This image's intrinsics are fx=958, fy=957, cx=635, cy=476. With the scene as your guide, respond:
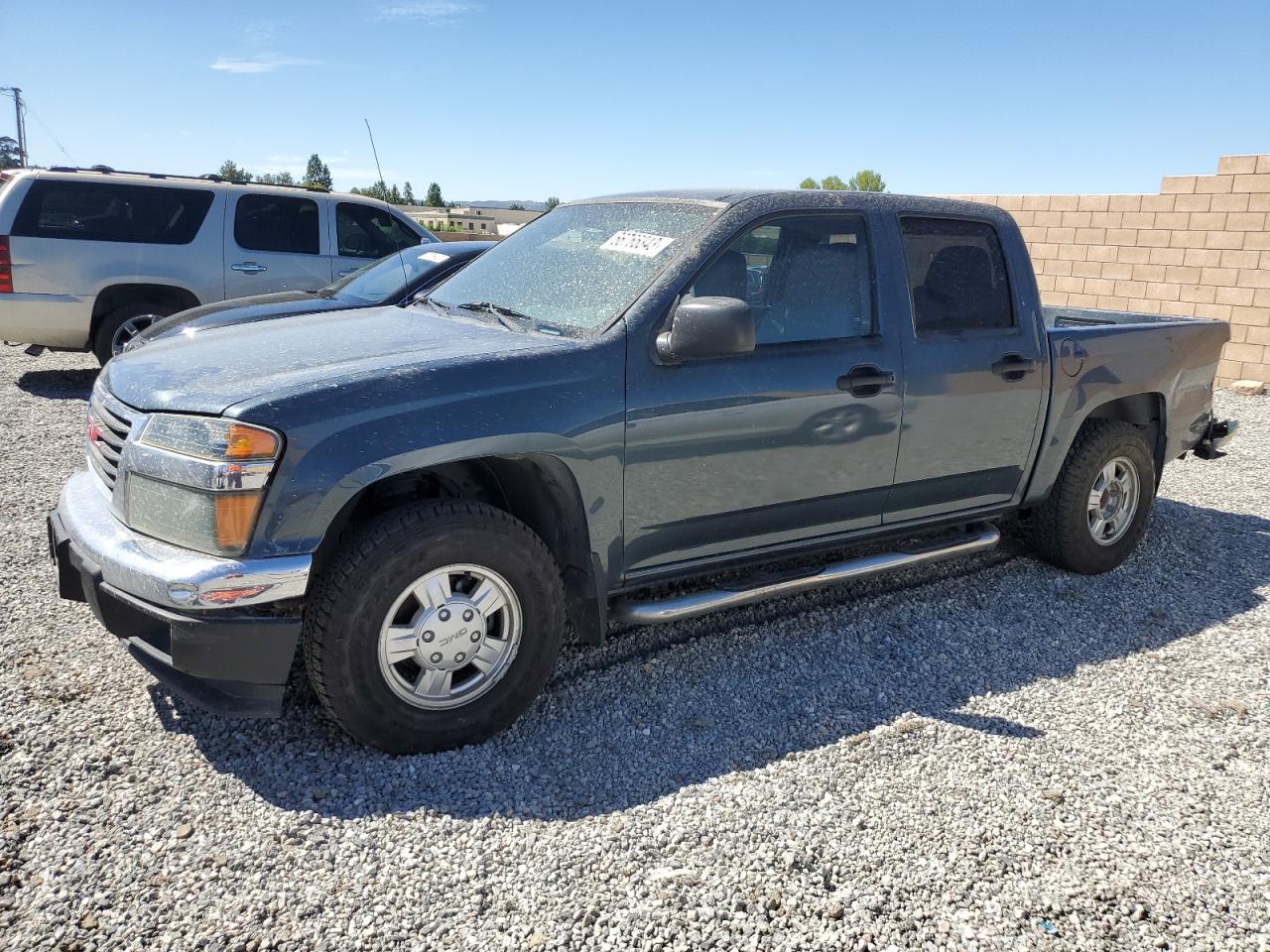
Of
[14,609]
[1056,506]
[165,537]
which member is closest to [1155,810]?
[1056,506]

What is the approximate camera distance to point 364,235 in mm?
10477

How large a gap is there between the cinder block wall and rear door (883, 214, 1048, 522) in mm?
9018

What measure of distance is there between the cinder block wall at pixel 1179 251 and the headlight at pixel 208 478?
11959 mm

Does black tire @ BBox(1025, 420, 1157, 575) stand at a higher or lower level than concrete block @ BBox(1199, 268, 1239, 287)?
lower

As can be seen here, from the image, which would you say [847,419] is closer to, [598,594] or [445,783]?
[598,594]

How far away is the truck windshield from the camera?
11.8 feet

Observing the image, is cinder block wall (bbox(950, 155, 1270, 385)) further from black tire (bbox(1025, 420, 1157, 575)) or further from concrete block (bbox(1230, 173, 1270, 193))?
black tire (bbox(1025, 420, 1157, 575))

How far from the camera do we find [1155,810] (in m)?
3.04

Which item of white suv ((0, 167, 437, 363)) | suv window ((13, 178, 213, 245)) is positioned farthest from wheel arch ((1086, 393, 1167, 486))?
suv window ((13, 178, 213, 245))

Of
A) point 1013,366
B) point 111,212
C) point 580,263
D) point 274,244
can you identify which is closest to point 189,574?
point 580,263

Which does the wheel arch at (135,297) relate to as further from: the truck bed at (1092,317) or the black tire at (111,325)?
the truck bed at (1092,317)

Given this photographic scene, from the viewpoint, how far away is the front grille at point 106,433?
315 cm

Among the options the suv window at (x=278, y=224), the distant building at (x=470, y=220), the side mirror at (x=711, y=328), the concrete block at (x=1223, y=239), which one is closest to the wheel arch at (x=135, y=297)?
the suv window at (x=278, y=224)

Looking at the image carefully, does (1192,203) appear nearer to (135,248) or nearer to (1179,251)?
(1179,251)
